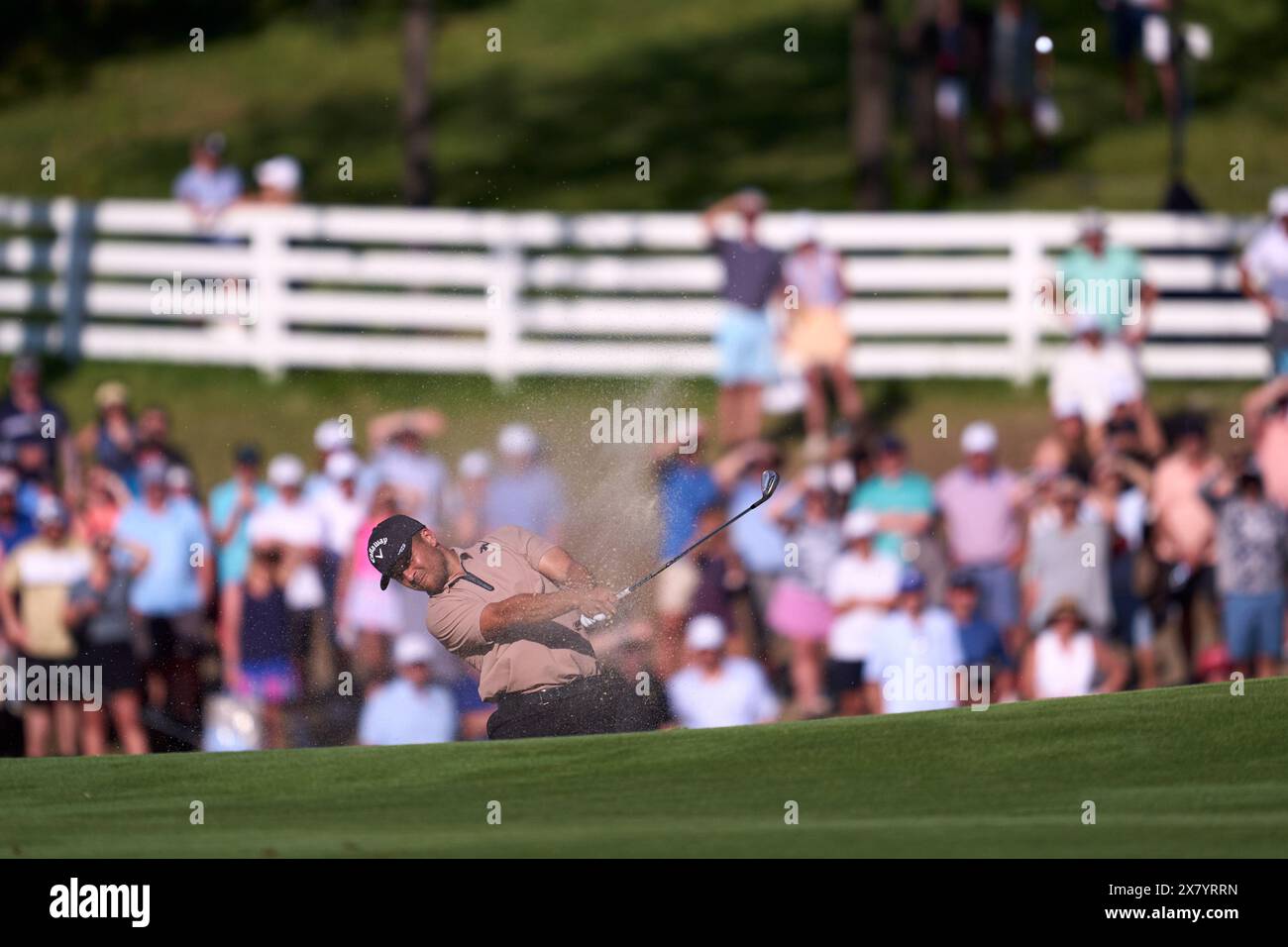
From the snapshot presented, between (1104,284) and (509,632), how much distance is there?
21.7ft

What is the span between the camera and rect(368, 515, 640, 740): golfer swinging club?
8.85 m

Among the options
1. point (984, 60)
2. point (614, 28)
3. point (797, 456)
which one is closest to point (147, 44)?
point (614, 28)

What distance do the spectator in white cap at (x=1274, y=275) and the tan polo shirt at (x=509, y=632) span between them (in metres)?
6.66

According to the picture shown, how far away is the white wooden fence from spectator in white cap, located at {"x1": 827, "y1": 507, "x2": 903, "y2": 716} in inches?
165

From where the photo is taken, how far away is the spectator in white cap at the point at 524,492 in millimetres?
11172

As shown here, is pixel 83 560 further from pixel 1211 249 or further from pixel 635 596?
pixel 1211 249

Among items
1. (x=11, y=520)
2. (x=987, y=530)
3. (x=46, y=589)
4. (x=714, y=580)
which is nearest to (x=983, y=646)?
(x=987, y=530)

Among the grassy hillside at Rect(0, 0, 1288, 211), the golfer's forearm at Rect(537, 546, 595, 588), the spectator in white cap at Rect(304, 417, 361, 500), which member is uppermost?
the grassy hillside at Rect(0, 0, 1288, 211)

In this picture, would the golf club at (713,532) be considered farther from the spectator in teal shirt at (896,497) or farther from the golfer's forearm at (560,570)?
the spectator in teal shirt at (896,497)

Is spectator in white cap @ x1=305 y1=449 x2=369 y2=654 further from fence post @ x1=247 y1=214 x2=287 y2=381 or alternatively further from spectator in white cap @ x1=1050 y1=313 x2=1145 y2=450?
fence post @ x1=247 y1=214 x2=287 y2=381

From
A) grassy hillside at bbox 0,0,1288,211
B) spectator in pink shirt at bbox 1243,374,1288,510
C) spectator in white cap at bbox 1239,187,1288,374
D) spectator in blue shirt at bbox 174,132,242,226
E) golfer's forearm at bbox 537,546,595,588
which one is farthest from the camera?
grassy hillside at bbox 0,0,1288,211

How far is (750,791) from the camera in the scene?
8828 mm

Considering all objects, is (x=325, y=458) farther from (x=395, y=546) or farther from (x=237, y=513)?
(x=395, y=546)

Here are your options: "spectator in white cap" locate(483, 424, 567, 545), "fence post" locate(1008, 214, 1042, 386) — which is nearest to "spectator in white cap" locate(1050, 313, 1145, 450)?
"fence post" locate(1008, 214, 1042, 386)
